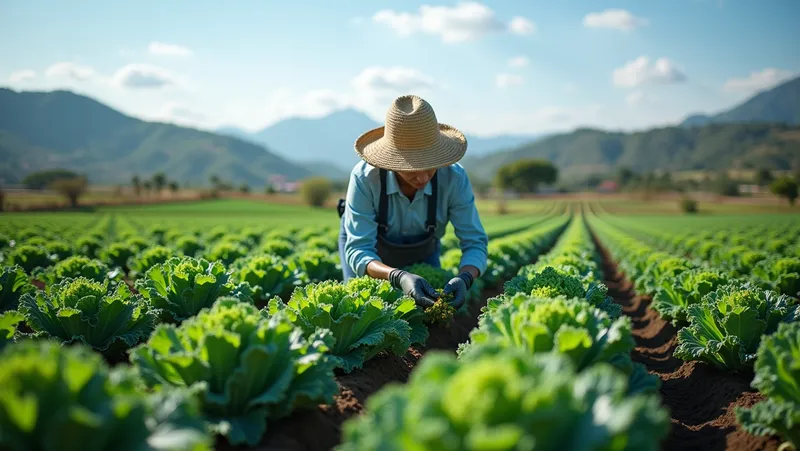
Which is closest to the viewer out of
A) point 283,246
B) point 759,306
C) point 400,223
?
point 759,306

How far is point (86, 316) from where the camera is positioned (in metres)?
5.26

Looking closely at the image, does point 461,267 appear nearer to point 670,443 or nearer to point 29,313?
Answer: point 670,443

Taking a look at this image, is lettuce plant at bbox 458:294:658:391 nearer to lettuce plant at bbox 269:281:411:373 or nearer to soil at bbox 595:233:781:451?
soil at bbox 595:233:781:451

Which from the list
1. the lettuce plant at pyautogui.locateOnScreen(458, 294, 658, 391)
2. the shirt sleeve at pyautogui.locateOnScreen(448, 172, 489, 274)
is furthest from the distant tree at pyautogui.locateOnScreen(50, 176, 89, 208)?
the lettuce plant at pyautogui.locateOnScreen(458, 294, 658, 391)

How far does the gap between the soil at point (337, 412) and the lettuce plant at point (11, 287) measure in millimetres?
4881

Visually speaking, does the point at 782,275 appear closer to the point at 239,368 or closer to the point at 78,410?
the point at 239,368

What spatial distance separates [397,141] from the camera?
5910 mm

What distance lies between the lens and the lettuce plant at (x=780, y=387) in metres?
3.33

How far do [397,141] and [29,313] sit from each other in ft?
14.6

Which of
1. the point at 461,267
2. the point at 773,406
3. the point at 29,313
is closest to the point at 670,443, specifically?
the point at 773,406

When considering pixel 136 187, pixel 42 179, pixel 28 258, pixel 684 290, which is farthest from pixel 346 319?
pixel 42 179

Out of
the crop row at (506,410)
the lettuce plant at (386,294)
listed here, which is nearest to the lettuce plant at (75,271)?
the lettuce plant at (386,294)

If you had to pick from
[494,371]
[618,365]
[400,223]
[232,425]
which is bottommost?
[232,425]

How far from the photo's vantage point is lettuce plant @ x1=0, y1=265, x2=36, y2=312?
21.4 ft
